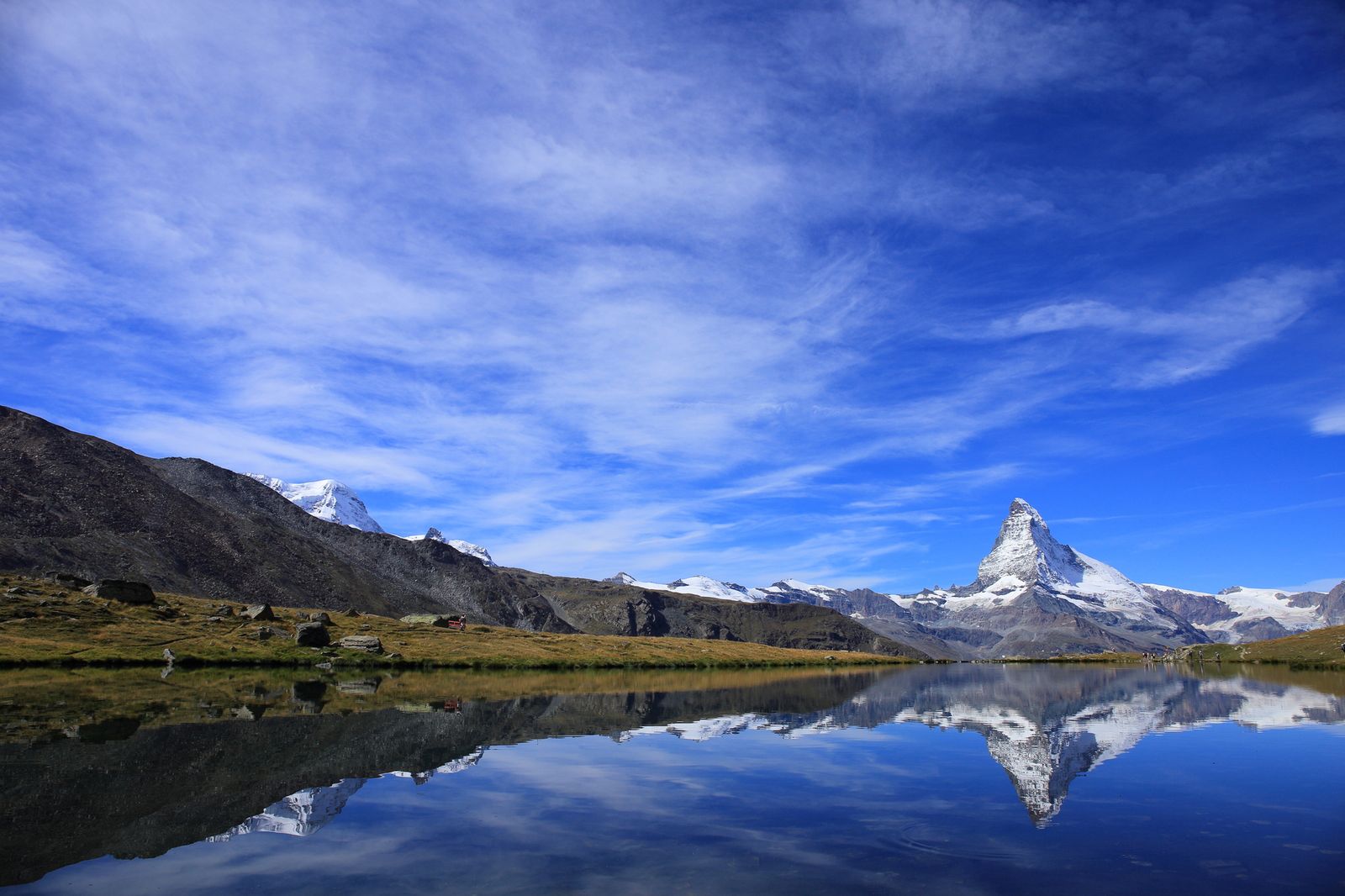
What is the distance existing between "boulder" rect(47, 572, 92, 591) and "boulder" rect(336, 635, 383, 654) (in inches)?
1706

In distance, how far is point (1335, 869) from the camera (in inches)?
671

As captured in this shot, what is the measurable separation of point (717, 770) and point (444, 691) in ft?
135

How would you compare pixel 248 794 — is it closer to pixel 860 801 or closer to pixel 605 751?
pixel 605 751

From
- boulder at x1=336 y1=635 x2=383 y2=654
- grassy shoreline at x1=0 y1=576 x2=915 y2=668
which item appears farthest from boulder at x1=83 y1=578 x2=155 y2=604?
boulder at x1=336 y1=635 x2=383 y2=654

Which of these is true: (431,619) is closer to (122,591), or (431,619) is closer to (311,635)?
(122,591)

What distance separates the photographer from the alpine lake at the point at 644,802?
1667 centimetres

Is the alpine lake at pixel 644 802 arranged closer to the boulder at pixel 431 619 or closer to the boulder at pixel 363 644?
the boulder at pixel 363 644

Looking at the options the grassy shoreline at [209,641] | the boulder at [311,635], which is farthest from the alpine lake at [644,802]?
the boulder at [311,635]

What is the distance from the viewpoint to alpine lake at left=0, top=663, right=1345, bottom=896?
16672mm

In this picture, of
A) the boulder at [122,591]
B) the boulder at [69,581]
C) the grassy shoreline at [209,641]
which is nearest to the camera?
the grassy shoreline at [209,641]

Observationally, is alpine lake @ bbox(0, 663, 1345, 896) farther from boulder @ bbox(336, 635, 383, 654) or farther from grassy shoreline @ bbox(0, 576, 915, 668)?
boulder @ bbox(336, 635, 383, 654)

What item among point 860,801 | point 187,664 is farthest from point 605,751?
point 187,664

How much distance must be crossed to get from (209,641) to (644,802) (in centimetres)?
9076

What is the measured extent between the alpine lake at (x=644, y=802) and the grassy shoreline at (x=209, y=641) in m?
35.8
